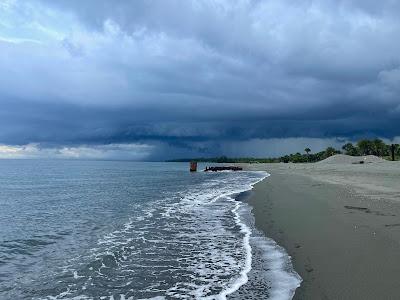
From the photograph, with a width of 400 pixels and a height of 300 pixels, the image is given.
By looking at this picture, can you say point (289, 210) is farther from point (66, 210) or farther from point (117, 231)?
point (66, 210)

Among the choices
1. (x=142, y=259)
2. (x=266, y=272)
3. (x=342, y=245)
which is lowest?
(x=142, y=259)

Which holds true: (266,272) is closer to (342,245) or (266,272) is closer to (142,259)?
(342,245)

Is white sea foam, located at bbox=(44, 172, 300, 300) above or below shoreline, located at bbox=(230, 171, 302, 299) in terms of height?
below

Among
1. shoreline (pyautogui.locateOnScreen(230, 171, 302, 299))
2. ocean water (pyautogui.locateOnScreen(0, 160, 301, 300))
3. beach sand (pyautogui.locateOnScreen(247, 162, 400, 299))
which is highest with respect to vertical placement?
beach sand (pyautogui.locateOnScreen(247, 162, 400, 299))

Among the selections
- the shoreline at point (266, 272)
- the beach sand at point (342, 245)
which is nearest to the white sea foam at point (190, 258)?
the shoreline at point (266, 272)

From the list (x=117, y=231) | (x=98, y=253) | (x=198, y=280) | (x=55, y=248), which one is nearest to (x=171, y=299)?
(x=198, y=280)

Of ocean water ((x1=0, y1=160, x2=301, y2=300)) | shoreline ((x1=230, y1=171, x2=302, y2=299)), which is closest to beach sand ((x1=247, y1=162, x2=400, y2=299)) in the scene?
shoreline ((x1=230, y1=171, x2=302, y2=299))

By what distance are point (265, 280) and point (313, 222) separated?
9.15m

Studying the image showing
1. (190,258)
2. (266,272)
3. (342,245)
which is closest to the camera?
(266,272)

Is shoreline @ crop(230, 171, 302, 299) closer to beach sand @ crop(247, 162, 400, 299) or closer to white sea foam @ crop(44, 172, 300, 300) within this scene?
white sea foam @ crop(44, 172, 300, 300)

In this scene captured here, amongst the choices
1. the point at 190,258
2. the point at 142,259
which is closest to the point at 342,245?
the point at 190,258

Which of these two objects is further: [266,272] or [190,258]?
[190,258]

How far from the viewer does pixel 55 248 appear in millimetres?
14867

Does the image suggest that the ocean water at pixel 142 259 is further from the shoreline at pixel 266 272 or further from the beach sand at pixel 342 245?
the beach sand at pixel 342 245
